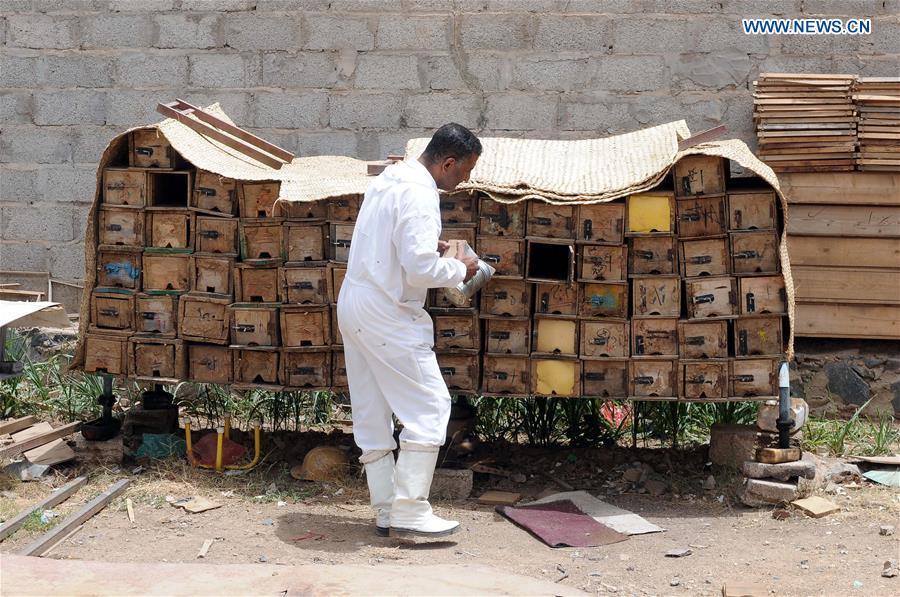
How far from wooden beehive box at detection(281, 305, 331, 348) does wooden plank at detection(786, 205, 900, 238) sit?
3802 millimetres

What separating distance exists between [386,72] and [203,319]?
296 centimetres

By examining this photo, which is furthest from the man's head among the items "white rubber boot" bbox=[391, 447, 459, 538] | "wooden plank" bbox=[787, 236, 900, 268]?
"wooden plank" bbox=[787, 236, 900, 268]

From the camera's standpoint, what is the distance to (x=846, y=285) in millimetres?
8297

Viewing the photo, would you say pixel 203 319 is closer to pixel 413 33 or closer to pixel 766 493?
pixel 413 33

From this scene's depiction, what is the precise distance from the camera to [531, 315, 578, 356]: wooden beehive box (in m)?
6.40

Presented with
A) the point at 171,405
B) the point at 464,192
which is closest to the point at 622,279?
the point at 464,192

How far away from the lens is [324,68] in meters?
8.70

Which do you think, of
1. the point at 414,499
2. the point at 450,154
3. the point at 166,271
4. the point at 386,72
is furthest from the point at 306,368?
the point at 386,72

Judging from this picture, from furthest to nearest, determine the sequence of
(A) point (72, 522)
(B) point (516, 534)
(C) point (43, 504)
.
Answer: (C) point (43, 504) < (B) point (516, 534) < (A) point (72, 522)

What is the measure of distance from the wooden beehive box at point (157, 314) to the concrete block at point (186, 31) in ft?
9.53

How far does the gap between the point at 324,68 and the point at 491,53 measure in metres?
1.34

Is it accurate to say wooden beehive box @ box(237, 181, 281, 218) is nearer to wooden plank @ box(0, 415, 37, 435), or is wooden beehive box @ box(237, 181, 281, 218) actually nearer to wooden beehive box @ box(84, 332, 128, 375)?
wooden beehive box @ box(84, 332, 128, 375)

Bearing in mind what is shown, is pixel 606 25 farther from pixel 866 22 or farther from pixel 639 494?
pixel 639 494

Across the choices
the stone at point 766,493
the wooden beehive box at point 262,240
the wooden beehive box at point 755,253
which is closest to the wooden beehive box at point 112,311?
the wooden beehive box at point 262,240
